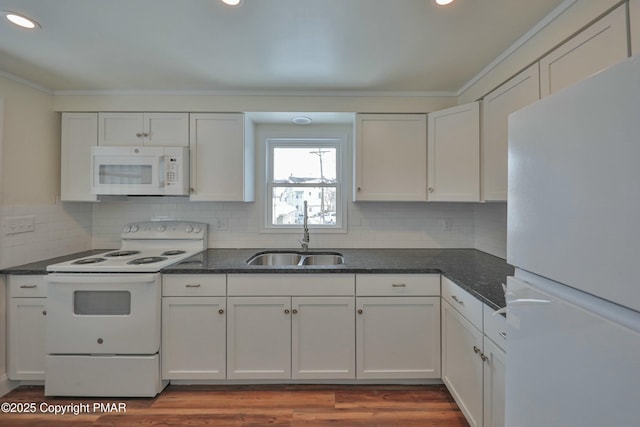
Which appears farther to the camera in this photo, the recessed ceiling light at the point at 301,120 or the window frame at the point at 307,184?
the window frame at the point at 307,184

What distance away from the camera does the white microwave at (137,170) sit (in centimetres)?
232

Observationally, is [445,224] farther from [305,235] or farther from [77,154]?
[77,154]

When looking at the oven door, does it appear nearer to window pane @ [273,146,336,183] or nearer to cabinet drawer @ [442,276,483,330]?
window pane @ [273,146,336,183]

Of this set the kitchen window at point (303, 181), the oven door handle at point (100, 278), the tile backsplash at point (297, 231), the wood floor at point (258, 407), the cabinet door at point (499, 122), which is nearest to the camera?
the cabinet door at point (499, 122)

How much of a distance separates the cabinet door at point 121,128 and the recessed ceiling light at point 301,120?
128cm

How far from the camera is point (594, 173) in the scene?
0.58m

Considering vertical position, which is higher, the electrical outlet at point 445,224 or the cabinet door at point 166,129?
the cabinet door at point 166,129

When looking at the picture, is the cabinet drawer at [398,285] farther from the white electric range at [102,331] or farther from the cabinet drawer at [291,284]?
the white electric range at [102,331]

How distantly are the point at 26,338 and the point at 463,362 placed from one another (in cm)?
291

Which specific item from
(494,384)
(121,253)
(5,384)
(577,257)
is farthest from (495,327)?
(5,384)

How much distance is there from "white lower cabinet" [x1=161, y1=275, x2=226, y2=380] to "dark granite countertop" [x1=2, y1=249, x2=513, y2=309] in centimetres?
10

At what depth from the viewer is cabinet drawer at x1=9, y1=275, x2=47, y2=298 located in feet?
6.57

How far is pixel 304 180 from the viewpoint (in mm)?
2879

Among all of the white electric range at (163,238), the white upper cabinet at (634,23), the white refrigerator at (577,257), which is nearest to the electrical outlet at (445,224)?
the white upper cabinet at (634,23)
